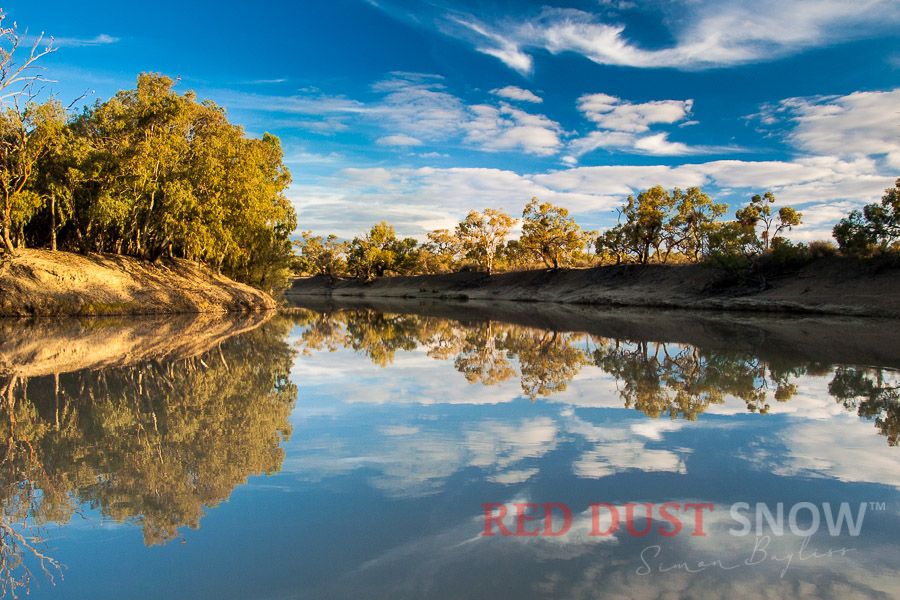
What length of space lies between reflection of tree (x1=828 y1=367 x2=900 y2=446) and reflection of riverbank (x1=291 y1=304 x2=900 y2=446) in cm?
2

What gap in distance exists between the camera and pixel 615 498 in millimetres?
5035

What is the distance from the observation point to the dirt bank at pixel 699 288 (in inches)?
1473

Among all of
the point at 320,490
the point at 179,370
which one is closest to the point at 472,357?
the point at 179,370

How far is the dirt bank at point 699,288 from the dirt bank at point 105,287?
37.2m

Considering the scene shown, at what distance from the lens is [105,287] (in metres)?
29.2

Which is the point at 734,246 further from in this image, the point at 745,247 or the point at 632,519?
the point at 632,519

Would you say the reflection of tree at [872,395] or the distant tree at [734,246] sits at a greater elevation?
the distant tree at [734,246]

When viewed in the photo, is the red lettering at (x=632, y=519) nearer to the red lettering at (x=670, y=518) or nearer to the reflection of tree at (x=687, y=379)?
the red lettering at (x=670, y=518)

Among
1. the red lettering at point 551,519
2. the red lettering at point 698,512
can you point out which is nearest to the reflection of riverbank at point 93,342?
the red lettering at point 551,519

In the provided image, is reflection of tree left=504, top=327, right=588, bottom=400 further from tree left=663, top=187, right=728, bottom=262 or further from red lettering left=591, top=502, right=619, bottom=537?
tree left=663, top=187, right=728, bottom=262

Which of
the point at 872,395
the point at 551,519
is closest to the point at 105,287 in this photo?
the point at 551,519

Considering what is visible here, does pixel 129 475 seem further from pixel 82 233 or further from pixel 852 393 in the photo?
pixel 82 233

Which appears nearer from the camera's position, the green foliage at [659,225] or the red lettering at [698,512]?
the red lettering at [698,512]

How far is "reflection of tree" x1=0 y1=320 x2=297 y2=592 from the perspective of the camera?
187 inches
